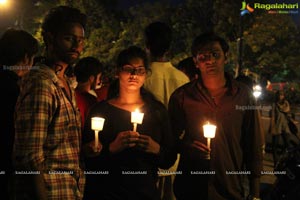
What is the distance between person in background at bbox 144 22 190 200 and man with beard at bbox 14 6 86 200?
1.58m

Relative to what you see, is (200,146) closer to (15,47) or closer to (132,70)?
(132,70)

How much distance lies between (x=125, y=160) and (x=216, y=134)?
864 millimetres

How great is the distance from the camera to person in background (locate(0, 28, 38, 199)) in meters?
3.28

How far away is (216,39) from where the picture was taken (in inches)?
142

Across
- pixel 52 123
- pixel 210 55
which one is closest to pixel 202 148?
pixel 210 55

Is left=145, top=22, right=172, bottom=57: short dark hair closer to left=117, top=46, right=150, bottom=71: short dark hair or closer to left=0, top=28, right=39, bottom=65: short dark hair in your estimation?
left=117, top=46, right=150, bottom=71: short dark hair

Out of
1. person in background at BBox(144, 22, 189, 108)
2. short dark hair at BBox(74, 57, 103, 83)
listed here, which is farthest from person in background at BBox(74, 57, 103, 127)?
person in background at BBox(144, 22, 189, 108)

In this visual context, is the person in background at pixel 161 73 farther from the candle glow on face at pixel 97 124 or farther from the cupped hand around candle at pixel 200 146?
the candle glow on face at pixel 97 124

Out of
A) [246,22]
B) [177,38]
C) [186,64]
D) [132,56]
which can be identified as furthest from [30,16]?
[132,56]

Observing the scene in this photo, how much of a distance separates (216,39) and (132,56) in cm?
84

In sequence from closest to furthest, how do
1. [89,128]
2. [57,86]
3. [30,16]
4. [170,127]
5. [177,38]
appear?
1. [57,86]
2. [89,128]
3. [170,127]
4. [30,16]
5. [177,38]

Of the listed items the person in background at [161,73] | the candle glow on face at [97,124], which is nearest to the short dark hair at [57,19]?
the candle glow on face at [97,124]

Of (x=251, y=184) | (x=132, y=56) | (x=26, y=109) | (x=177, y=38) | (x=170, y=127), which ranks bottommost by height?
(x=251, y=184)

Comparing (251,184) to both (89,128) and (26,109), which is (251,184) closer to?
(89,128)
